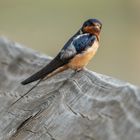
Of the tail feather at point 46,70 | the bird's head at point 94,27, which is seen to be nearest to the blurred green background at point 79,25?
the bird's head at point 94,27

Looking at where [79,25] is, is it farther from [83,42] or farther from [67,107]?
[67,107]

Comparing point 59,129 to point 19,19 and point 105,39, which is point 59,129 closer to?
point 105,39

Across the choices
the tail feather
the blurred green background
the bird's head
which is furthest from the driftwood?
the blurred green background

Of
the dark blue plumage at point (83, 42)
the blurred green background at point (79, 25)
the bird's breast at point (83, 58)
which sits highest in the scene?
the dark blue plumage at point (83, 42)

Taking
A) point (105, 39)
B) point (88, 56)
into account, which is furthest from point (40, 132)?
point (105, 39)

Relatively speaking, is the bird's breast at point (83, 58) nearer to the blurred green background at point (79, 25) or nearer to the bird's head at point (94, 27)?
the bird's head at point (94, 27)

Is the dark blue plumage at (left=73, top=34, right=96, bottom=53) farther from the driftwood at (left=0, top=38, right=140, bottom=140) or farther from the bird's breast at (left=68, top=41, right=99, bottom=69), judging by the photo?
the driftwood at (left=0, top=38, right=140, bottom=140)
